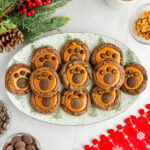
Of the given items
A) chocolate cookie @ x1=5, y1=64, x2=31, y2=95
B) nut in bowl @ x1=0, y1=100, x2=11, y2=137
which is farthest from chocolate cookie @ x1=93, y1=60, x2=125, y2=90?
nut in bowl @ x1=0, y1=100, x2=11, y2=137

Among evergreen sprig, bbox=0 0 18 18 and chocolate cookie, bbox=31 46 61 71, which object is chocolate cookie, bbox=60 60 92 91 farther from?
evergreen sprig, bbox=0 0 18 18

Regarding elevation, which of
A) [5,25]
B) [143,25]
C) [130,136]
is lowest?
[130,136]

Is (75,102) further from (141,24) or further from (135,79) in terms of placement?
(141,24)

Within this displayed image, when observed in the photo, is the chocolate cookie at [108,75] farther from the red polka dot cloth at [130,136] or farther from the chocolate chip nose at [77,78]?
the red polka dot cloth at [130,136]

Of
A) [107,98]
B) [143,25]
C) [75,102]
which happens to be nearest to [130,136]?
[107,98]

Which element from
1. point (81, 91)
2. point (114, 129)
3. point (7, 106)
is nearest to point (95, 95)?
point (81, 91)

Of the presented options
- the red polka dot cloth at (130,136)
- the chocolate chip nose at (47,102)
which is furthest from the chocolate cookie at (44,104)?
the red polka dot cloth at (130,136)
